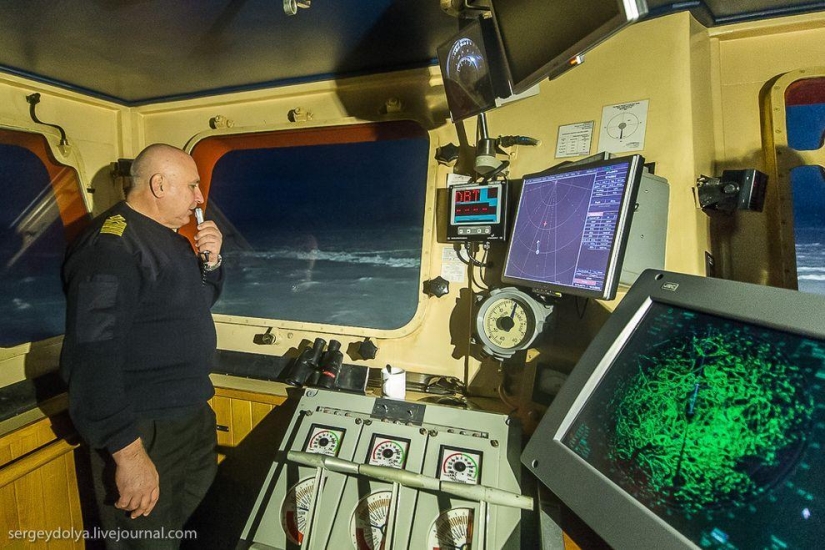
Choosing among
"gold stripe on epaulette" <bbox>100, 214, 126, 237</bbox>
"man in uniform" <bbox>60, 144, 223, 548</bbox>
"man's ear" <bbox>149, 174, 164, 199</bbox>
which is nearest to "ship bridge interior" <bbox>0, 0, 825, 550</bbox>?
"man in uniform" <bbox>60, 144, 223, 548</bbox>

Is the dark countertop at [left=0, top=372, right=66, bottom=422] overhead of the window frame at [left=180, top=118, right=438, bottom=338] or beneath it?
beneath

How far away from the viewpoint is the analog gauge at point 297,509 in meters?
1.15

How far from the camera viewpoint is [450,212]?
1.84m

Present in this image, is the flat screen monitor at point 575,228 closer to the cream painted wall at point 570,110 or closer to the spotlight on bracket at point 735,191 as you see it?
the cream painted wall at point 570,110

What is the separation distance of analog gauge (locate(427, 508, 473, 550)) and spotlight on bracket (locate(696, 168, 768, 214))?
1.36 meters

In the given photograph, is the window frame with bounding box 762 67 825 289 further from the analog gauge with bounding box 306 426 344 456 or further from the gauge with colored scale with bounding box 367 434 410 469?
the analog gauge with bounding box 306 426 344 456

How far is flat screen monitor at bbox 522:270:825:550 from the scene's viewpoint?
564 millimetres

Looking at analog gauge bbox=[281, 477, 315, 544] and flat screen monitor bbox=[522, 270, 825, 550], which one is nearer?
flat screen monitor bbox=[522, 270, 825, 550]

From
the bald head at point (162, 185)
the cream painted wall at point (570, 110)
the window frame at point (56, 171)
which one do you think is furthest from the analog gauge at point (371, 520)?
the window frame at point (56, 171)

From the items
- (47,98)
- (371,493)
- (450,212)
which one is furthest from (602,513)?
(47,98)

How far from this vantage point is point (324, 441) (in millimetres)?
1320

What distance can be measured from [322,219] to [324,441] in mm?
1315

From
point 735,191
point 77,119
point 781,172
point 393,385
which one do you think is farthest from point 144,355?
point 781,172

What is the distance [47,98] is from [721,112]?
340 centimetres
